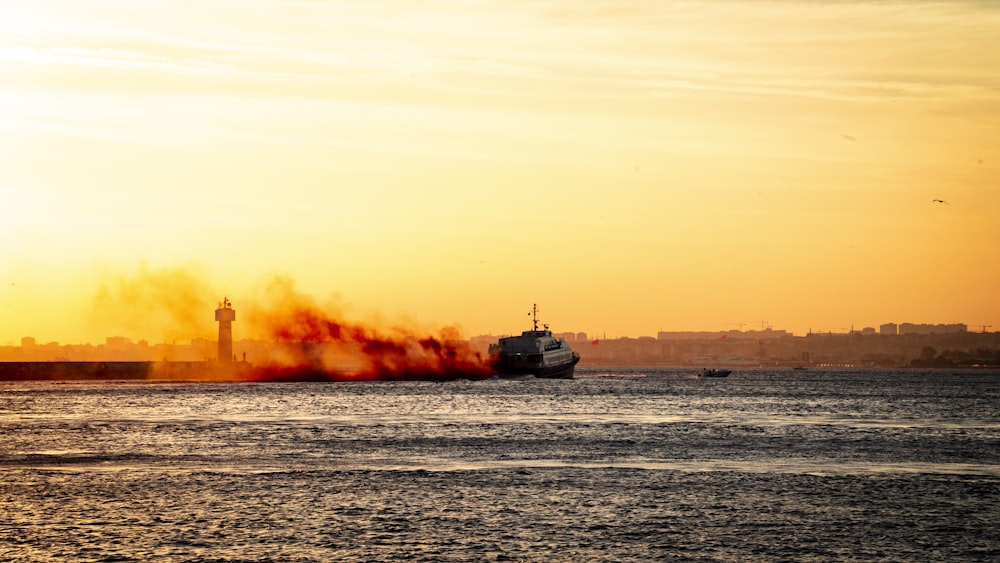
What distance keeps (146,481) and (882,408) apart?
104347 mm

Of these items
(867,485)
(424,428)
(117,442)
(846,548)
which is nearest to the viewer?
(846,548)

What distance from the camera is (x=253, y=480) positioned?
59.3m

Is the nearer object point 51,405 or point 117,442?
point 117,442

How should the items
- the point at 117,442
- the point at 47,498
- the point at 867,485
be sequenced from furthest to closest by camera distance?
the point at 117,442, the point at 867,485, the point at 47,498

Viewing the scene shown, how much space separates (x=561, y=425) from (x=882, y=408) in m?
57.4

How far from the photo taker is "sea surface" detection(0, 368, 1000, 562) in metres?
A: 40.5

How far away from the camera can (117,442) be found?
8394 cm

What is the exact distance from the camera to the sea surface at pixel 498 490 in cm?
4053

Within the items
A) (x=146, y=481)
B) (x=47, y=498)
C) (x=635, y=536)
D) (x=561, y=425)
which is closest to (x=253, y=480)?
(x=146, y=481)

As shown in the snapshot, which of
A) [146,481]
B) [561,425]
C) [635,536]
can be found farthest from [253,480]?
[561,425]

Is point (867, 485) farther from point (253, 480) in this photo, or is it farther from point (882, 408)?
point (882, 408)

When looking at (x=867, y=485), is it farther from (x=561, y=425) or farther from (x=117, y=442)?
(x=117, y=442)

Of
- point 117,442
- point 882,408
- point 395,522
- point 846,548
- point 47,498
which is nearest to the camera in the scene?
point 846,548

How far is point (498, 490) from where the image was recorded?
54562 millimetres
